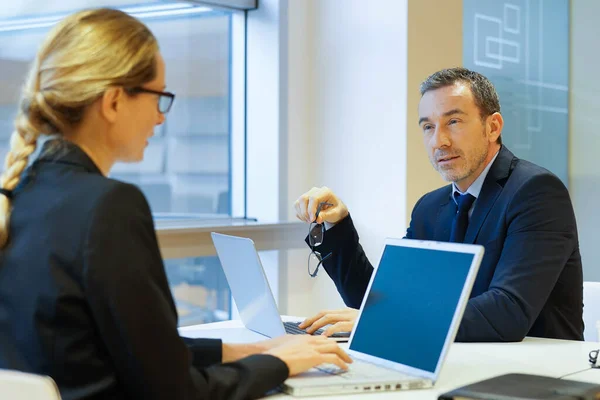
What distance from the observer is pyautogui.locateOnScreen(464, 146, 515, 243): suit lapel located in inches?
98.2

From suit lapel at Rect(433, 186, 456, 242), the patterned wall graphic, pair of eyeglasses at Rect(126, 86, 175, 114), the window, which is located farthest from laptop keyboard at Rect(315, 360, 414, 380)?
the patterned wall graphic

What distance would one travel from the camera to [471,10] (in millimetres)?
4465

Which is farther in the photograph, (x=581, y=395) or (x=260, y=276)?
(x=260, y=276)

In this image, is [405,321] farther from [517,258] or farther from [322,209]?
[322,209]

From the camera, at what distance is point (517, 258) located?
7.59 feet

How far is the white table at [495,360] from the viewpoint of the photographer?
1.70 meters

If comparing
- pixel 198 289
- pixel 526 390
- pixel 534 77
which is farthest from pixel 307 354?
pixel 534 77

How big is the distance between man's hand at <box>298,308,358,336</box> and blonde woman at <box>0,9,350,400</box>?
672 mm

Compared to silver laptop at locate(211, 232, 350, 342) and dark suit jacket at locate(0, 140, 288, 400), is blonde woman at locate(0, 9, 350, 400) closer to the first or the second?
dark suit jacket at locate(0, 140, 288, 400)

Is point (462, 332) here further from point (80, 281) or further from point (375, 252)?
point (375, 252)

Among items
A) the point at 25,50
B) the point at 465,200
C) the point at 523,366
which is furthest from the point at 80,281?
the point at 25,50

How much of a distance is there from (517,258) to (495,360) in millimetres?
427

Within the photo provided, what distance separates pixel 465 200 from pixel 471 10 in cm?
215

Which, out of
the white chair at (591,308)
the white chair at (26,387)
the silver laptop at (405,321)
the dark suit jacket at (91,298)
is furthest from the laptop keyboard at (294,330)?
the white chair at (26,387)
